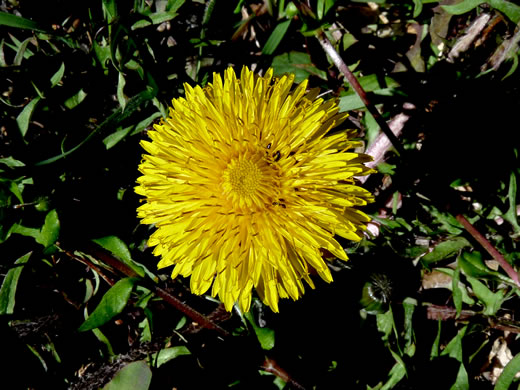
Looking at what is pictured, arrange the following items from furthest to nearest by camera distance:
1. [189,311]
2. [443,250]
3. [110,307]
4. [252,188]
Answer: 1. [443,250]
2. [189,311]
3. [110,307]
4. [252,188]

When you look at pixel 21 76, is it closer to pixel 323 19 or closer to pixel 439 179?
pixel 323 19

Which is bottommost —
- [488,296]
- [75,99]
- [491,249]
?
[488,296]

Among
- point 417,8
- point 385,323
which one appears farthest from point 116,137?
point 385,323

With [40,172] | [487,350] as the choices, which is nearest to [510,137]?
Result: [487,350]

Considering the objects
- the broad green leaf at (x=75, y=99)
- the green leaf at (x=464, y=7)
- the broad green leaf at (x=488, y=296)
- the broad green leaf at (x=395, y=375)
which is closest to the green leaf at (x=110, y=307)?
the broad green leaf at (x=75, y=99)

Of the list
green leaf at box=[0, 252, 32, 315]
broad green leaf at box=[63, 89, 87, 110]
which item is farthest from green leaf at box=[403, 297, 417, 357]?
broad green leaf at box=[63, 89, 87, 110]

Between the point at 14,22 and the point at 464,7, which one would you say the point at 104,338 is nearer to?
the point at 14,22

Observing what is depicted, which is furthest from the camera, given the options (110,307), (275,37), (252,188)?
(275,37)
